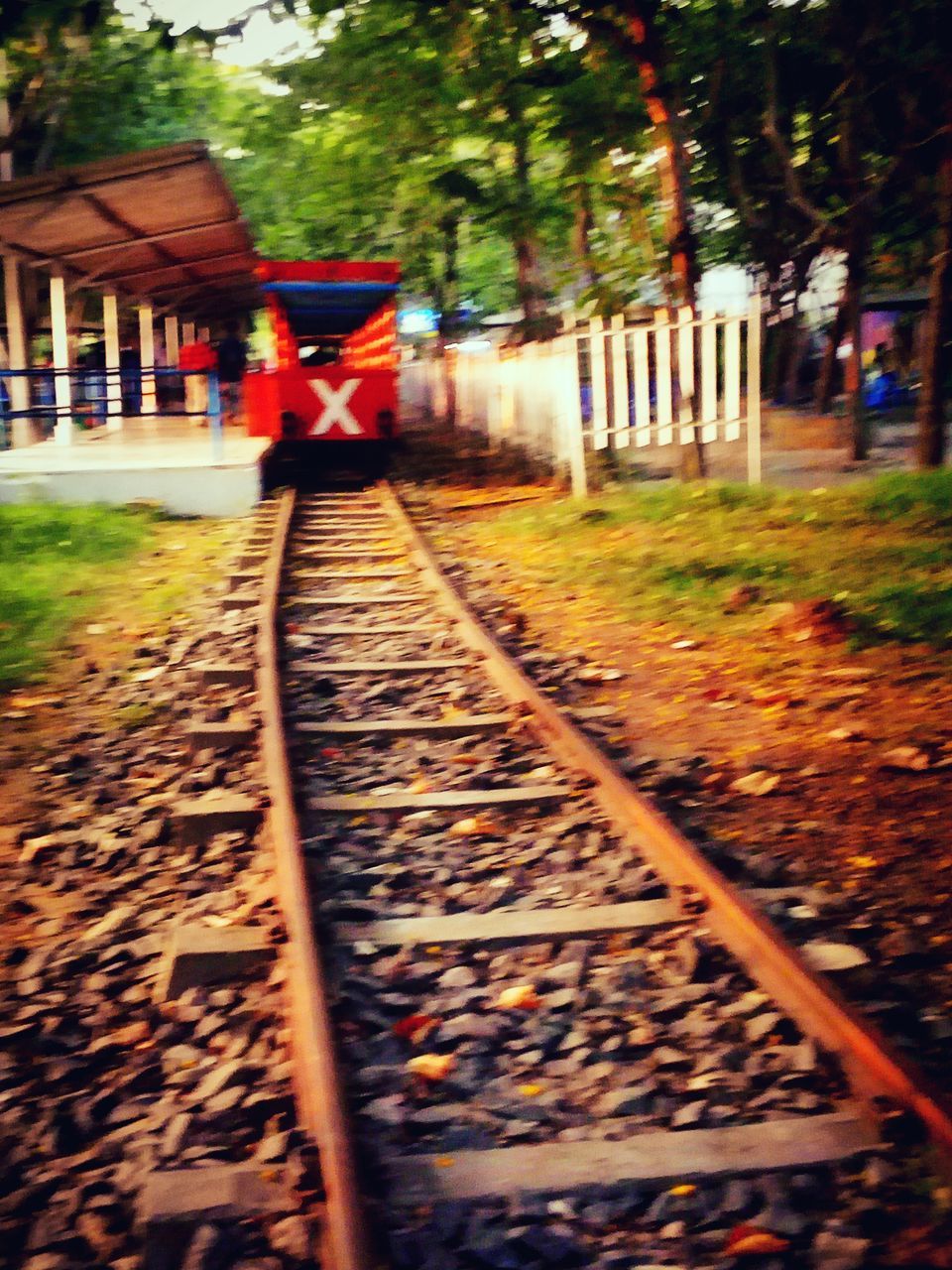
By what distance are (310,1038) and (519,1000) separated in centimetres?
66

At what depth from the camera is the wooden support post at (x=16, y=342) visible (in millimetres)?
15492

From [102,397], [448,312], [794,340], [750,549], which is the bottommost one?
[750,549]

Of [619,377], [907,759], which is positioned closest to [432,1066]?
[907,759]

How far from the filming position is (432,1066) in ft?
10.5

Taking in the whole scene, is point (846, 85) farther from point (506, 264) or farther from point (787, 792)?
point (506, 264)

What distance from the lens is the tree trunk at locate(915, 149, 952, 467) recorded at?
12.9 m

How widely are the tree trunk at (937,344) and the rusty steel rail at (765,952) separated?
8.72m

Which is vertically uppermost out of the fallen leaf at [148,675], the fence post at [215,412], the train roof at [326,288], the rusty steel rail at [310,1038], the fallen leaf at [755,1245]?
the train roof at [326,288]

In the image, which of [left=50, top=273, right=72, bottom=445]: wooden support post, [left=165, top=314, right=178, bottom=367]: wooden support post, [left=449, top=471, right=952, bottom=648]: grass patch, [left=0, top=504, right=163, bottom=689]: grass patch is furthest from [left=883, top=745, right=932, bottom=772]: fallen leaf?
[left=165, top=314, right=178, bottom=367]: wooden support post

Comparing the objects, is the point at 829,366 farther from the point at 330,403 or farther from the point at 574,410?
the point at 574,410

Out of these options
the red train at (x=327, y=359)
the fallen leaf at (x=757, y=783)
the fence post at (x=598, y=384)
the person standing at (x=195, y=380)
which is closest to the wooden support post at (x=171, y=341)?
the person standing at (x=195, y=380)

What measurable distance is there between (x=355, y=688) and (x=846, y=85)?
39.2ft

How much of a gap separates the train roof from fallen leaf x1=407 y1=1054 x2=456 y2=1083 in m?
15.4

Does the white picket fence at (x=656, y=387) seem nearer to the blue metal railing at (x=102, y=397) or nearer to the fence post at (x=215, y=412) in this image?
the fence post at (x=215, y=412)
